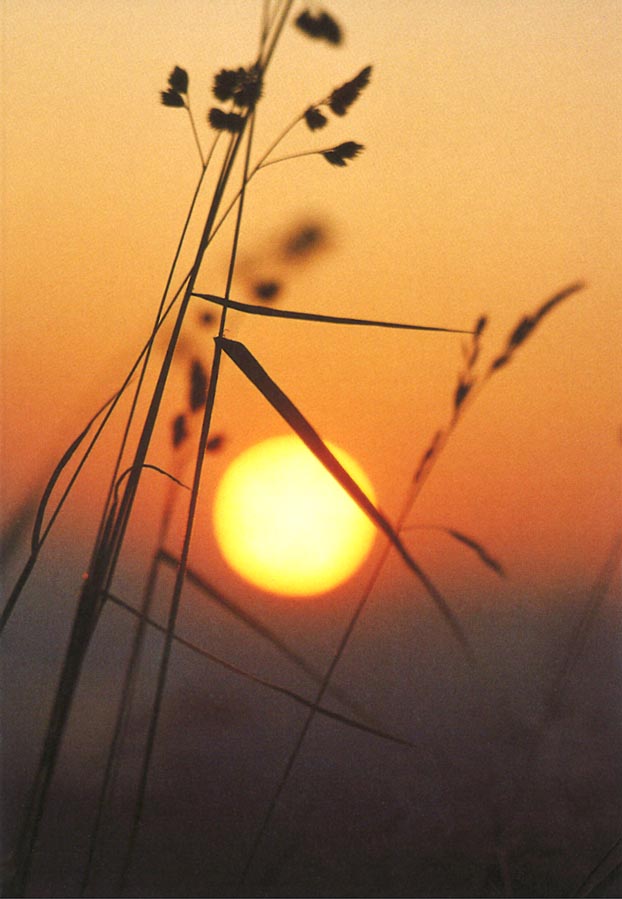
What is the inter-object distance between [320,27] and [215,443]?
0.33 metres

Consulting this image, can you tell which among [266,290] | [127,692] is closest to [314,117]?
[266,290]

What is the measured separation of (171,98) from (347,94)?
13 cm

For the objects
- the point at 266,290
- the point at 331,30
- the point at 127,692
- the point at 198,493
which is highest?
the point at 331,30

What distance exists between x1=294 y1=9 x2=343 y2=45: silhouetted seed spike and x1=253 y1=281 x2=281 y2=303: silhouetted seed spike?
0.18 metres

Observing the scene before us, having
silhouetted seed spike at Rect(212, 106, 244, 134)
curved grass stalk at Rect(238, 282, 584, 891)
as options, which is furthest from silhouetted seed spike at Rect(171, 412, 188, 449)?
silhouetted seed spike at Rect(212, 106, 244, 134)

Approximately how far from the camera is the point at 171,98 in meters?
0.53

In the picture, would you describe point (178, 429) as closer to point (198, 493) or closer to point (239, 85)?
point (198, 493)

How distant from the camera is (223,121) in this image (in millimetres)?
512

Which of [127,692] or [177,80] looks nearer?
[177,80]

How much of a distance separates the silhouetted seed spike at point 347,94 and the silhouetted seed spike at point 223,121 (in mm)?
69

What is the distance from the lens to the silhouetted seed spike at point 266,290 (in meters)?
0.58

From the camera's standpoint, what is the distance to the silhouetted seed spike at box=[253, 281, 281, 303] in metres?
0.58

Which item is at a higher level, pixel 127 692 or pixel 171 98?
pixel 171 98

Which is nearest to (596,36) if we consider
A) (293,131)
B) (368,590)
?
(293,131)
